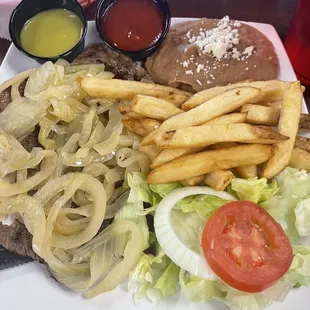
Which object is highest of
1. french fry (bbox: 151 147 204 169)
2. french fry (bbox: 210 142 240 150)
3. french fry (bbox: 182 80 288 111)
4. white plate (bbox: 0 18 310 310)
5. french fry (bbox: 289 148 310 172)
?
french fry (bbox: 182 80 288 111)

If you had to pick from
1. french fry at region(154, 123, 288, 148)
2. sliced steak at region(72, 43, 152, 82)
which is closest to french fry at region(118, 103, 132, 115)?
french fry at region(154, 123, 288, 148)

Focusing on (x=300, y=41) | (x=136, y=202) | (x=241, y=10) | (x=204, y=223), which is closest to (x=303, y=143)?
(x=204, y=223)

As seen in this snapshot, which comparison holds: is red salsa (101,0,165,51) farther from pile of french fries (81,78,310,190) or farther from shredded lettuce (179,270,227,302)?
shredded lettuce (179,270,227,302)

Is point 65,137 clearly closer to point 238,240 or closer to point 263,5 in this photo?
point 238,240

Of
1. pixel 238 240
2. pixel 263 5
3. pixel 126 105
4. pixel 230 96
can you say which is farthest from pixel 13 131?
pixel 263 5

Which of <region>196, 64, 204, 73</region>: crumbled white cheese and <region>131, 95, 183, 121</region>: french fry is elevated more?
<region>131, 95, 183, 121</region>: french fry

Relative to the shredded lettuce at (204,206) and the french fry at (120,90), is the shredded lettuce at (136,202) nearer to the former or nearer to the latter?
the shredded lettuce at (204,206)
